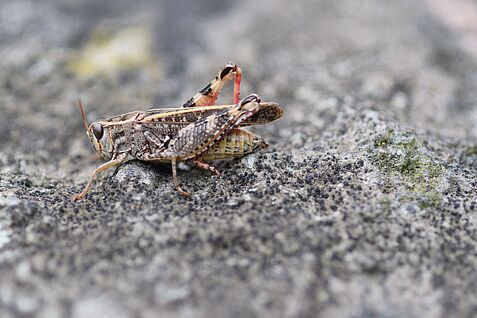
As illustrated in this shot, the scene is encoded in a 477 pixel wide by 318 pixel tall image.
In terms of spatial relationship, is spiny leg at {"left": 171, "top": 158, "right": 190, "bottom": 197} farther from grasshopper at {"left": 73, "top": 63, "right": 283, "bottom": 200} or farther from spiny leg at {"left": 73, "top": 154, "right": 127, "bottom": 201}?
spiny leg at {"left": 73, "top": 154, "right": 127, "bottom": 201}

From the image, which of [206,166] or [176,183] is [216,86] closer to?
[206,166]

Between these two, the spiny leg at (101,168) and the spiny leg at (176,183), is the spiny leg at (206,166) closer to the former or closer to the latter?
the spiny leg at (176,183)

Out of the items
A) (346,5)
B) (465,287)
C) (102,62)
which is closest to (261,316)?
(465,287)

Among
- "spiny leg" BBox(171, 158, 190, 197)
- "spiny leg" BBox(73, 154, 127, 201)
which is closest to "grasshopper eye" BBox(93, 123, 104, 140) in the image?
"spiny leg" BBox(73, 154, 127, 201)

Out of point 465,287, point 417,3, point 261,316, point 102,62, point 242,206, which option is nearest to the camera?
point 261,316

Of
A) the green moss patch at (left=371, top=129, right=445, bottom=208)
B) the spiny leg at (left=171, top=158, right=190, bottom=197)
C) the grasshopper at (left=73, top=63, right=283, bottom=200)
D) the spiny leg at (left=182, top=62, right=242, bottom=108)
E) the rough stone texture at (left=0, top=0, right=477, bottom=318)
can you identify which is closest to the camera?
the rough stone texture at (left=0, top=0, right=477, bottom=318)

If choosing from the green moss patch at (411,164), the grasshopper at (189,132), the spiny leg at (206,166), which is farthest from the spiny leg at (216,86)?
the green moss patch at (411,164)

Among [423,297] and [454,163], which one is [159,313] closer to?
[423,297]
